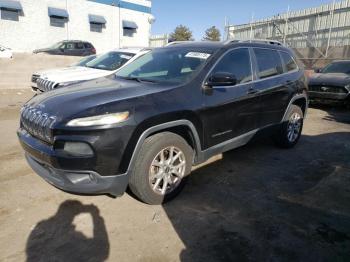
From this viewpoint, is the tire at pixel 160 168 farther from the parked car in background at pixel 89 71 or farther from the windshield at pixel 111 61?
the windshield at pixel 111 61

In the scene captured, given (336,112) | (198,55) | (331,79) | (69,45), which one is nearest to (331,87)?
(331,79)

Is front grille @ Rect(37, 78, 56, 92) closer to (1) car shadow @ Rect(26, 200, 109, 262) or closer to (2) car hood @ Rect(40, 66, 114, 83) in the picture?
(2) car hood @ Rect(40, 66, 114, 83)

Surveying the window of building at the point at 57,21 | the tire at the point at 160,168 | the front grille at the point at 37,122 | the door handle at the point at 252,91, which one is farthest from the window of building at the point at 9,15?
the tire at the point at 160,168

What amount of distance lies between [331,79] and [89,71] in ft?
23.3

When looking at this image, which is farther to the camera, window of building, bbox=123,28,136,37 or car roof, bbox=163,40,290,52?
window of building, bbox=123,28,136,37

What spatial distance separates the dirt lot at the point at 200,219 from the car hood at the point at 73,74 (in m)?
3.46

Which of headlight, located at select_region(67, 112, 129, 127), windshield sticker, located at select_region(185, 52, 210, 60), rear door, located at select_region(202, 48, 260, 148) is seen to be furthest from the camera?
windshield sticker, located at select_region(185, 52, 210, 60)

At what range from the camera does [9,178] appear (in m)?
4.36

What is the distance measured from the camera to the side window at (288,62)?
5.73m

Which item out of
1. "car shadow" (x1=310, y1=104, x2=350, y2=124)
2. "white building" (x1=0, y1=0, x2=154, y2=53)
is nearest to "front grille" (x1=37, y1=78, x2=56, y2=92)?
"car shadow" (x1=310, y1=104, x2=350, y2=124)

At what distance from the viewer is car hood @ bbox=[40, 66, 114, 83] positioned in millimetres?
7969

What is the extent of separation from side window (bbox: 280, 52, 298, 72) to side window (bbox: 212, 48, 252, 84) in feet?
4.15

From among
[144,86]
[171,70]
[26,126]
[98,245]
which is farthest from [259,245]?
[26,126]

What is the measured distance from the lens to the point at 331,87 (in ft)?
32.7
